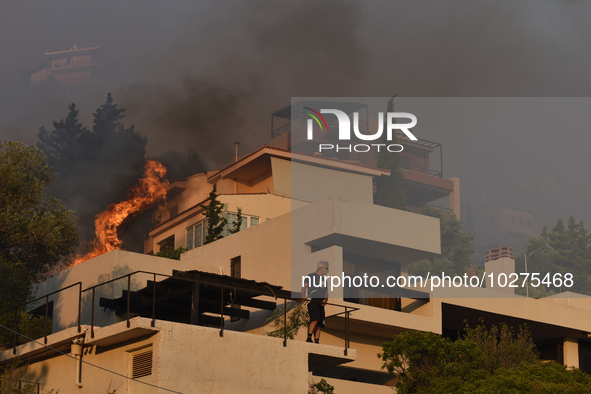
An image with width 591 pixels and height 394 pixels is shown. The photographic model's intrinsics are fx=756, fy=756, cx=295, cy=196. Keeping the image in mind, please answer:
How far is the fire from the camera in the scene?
5592 centimetres

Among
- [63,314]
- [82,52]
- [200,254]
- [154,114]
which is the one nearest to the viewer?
[63,314]

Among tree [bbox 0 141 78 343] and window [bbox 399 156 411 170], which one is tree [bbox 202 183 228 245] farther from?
window [bbox 399 156 411 170]

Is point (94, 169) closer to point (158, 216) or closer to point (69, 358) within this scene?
point (158, 216)

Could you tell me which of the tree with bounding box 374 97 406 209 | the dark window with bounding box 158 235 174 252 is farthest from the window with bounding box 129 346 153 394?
the tree with bounding box 374 97 406 209

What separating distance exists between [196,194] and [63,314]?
30746 millimetres

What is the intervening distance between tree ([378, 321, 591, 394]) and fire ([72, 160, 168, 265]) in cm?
A: 3858

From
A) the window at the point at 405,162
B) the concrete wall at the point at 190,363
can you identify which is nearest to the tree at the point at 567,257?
the window at the point at 405,162

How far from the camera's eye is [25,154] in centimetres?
2523

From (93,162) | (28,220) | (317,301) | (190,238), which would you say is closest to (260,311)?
(317,301)

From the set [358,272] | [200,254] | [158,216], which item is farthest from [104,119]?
[358,272]

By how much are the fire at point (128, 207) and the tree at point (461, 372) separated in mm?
38581

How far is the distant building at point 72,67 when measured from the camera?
373 ft

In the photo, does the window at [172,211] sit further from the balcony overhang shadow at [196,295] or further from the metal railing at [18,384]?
the metal railing at [18,384]

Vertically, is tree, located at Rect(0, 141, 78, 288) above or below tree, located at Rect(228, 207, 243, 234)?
below
